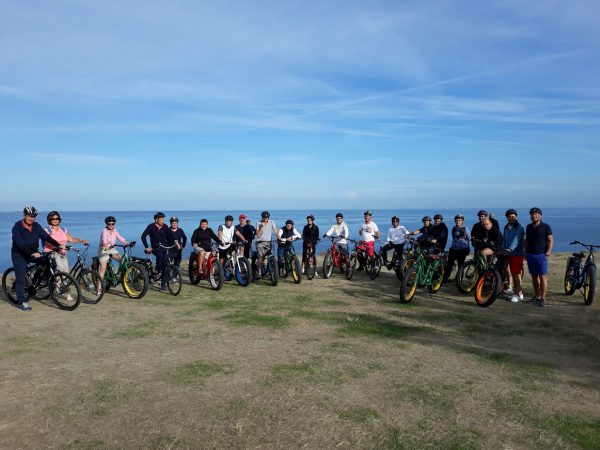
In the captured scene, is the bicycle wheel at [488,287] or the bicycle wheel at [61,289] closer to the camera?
the bicycle wheel at [61,289]

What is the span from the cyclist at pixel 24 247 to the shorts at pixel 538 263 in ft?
36.2

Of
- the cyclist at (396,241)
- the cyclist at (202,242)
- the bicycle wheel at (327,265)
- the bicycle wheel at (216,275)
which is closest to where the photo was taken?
the bicycle wheel at (216,275)

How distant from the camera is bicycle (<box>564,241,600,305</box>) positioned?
9938 mm

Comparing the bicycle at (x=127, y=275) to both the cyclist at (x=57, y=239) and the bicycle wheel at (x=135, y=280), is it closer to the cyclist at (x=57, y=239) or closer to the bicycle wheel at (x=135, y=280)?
the bicycle wheel at (x=135, y=280)

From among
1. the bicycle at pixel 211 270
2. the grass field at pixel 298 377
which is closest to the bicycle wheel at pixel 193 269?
the bicycle at pixel 211 270

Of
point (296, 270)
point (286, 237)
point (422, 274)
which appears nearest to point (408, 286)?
point (422, 274)

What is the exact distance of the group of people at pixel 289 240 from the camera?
9102mm

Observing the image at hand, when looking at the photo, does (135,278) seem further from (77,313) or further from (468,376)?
(468,376)

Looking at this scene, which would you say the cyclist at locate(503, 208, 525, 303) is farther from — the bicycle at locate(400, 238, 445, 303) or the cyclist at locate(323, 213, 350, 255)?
the cyclist at locate(323, 213, 350, 255)

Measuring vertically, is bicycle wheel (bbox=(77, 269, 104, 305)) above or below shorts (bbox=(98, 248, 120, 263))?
below

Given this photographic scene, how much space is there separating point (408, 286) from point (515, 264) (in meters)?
2.75

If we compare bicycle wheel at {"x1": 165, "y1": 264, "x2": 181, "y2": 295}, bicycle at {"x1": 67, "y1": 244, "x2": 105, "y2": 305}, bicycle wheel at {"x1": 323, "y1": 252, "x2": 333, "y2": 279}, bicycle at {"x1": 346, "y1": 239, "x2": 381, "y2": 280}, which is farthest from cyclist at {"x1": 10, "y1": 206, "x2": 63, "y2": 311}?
bicycle at {"x1": 346, "y1": 239, "x2": 381, "y2": 280}

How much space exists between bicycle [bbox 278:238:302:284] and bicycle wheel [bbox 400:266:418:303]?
Answer: 3.63 meters

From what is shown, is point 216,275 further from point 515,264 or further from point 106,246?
point 515,264
